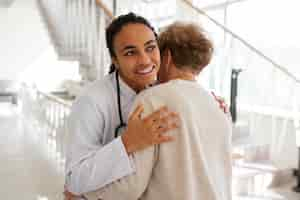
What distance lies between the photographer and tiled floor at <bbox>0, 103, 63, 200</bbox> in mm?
3565

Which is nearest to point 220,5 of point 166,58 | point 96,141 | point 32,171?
point 32,171

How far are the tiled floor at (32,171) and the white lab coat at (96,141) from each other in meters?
2.64

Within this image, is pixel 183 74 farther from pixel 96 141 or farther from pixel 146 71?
pixel 96 141

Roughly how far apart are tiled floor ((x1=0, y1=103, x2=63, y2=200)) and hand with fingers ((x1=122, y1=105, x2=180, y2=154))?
9.18 ft

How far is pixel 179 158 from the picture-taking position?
0.88 m

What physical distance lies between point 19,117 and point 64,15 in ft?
11.5

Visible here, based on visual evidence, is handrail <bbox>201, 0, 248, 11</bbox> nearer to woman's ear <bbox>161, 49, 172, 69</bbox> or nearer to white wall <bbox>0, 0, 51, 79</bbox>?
woman's ear <bbox>161, 49, 172, 69</bbox>

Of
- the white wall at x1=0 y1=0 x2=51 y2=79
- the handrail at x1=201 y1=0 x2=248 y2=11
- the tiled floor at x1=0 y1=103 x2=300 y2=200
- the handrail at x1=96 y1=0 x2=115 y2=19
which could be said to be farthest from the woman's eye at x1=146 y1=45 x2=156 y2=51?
the white wall at x1=0 y1=0 x2=51 y2=79

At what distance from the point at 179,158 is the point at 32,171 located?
12.2 ft

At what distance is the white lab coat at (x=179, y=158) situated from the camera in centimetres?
87

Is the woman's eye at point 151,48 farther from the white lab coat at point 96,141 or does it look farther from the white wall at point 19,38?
the white wall at point 19,38

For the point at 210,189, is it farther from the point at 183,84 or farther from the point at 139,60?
the point at 139,60

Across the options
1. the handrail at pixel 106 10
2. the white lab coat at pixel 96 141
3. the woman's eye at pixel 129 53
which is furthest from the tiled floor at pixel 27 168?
the woman's eye at pixel 129 53

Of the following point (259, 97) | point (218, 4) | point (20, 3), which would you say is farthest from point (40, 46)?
point (259, 97)
